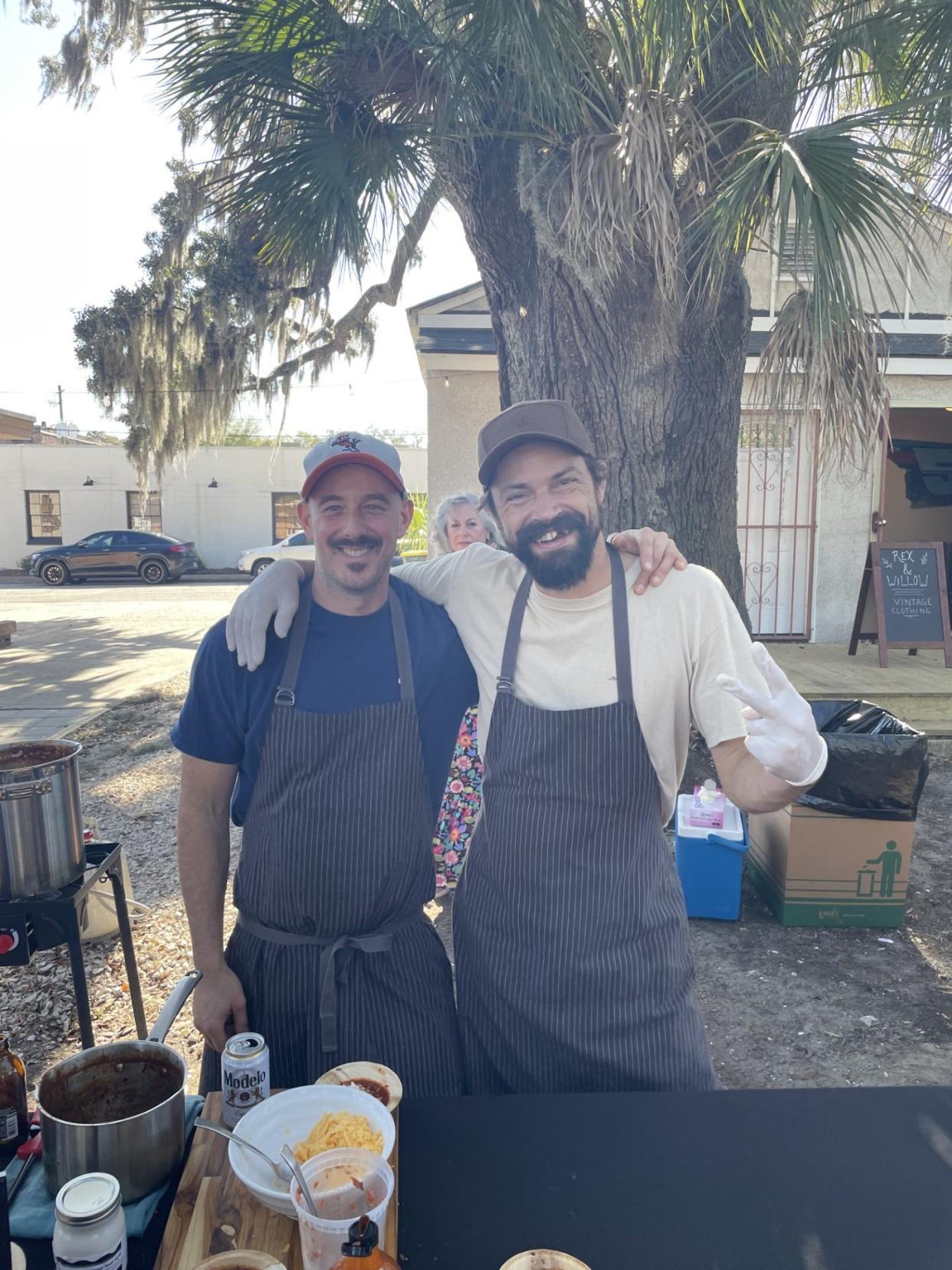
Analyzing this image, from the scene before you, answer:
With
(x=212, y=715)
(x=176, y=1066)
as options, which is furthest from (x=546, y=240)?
(x=176, y=1066)

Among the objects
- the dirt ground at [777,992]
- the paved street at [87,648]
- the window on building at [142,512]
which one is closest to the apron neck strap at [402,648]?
the dirt ground at [777,992]

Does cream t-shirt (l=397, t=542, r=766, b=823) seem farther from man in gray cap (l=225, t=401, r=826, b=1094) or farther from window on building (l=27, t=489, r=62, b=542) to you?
window on building (l=27, t=489, r=62, b=542)

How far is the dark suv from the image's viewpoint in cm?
2341

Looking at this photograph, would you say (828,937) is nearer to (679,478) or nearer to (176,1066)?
(679,478)

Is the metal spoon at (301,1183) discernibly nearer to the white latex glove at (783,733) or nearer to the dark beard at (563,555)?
the white latex glove at (783,733)

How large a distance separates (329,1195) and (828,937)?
3.18 m

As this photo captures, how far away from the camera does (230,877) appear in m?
4.51

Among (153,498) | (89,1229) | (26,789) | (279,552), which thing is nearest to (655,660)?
(89,1229)

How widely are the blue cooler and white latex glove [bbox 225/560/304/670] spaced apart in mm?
2301

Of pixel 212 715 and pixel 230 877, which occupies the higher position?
pixel 212 715

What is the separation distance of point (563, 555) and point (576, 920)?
2.50 ft

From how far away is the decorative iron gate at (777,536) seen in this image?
9227 mm

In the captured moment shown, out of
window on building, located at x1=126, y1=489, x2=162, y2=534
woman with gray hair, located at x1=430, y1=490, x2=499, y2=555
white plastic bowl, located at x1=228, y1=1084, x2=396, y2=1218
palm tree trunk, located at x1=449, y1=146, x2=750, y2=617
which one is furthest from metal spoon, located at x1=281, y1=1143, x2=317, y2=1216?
window on building, located at x1=126, y1=489, x2=162, y2=534

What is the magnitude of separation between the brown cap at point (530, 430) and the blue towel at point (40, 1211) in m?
1.52
